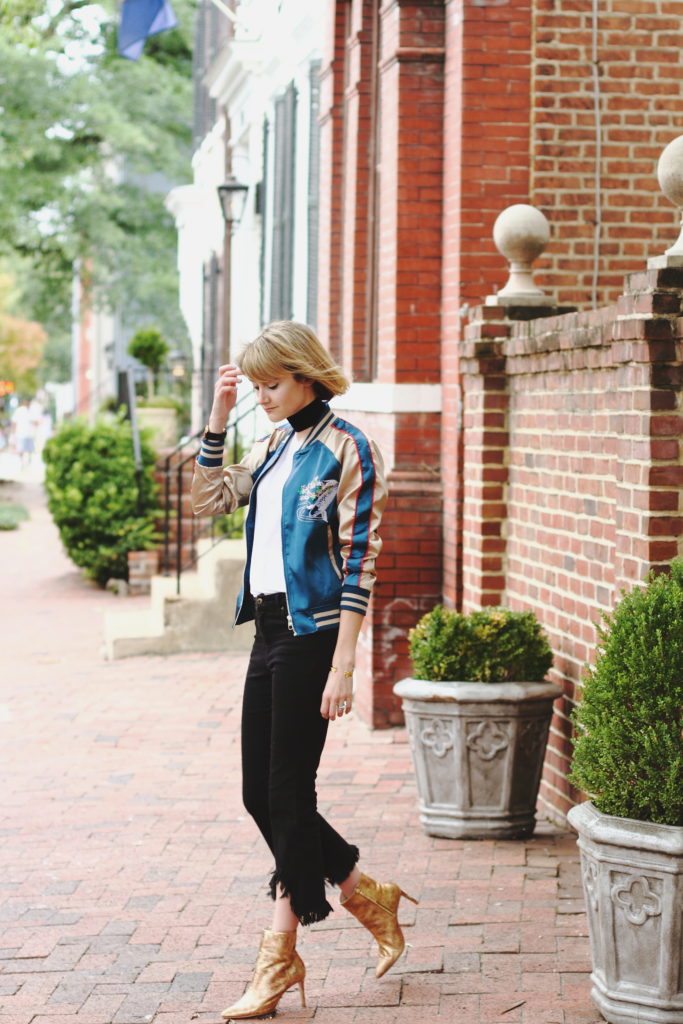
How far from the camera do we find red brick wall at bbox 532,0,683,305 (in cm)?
812

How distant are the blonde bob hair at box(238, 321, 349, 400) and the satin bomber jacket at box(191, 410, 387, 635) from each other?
0.18m

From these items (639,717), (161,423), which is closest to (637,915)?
(639,717)

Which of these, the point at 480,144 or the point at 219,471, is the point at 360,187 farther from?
the point at 219,471

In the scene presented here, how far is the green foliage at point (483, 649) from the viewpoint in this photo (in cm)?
630

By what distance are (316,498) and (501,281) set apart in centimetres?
416

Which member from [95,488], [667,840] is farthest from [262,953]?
[95,488]

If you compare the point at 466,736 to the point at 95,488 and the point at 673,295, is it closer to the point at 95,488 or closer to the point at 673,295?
→ the point at 673,295

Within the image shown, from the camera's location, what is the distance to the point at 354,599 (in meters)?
4.34

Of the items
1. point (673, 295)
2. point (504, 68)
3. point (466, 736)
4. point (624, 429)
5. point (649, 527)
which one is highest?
point (504, 68)

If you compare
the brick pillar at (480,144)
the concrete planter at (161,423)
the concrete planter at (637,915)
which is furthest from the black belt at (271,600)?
the concrete planter at (161,423)

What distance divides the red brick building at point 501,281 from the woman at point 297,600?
1.89 metres

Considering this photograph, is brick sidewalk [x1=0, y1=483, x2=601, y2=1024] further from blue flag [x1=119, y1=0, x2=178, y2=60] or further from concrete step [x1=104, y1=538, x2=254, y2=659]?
blue flag [x1=119, y1=0, x2=178, y2=60]

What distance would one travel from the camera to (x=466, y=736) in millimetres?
6273

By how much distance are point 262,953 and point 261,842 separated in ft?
6.67
